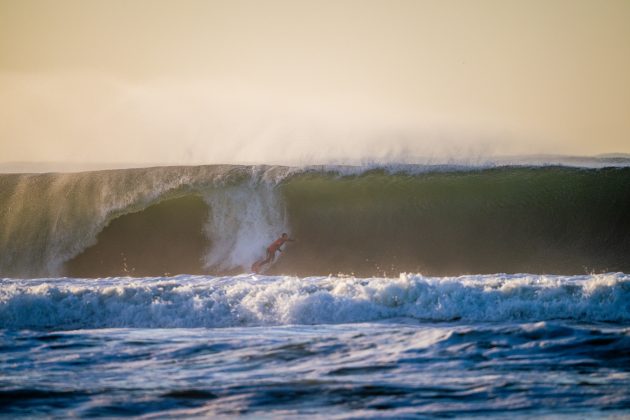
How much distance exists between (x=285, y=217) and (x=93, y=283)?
5857mm

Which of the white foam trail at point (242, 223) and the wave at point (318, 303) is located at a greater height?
the white foam trail at point (242, 223)

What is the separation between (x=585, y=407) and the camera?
624cm

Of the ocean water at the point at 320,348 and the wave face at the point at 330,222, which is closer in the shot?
the ocean water at the point at 320,348

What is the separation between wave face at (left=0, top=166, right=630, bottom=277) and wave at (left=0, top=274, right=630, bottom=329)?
19.1 ft

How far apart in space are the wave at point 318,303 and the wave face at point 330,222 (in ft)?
19.1

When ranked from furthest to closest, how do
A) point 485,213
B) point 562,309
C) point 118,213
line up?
point 118,213, point 485,213, point 562,309

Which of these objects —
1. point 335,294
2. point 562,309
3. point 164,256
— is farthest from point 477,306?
point 164,256

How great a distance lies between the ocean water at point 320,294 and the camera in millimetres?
6828

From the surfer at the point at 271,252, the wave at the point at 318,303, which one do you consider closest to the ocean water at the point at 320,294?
the wave at the point at 318,303

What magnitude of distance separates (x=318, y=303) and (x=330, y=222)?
835 cm

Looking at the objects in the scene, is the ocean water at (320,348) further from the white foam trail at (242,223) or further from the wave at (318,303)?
the white foam trail at (242,223)

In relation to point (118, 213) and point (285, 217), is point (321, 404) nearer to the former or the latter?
point (285, 217)

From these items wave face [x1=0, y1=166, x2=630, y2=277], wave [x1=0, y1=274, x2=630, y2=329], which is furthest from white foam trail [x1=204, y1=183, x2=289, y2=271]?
wave [x1=0, y1=274, x2=630, y2=329]

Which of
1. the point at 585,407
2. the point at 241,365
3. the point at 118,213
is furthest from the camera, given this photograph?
the point at 118,213
